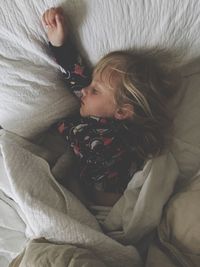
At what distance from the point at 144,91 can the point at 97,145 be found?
181mm

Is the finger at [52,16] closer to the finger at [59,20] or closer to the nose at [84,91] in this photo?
the finger at [59,20]

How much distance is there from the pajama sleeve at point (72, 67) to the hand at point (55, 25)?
1.1 inches

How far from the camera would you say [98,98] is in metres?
1.08

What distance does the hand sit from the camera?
3.19ft

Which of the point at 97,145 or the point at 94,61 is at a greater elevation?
the point at 94,61

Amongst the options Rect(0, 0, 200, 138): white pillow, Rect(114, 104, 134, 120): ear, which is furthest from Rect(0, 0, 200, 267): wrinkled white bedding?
Rect(114, 104, 134, 120): ear

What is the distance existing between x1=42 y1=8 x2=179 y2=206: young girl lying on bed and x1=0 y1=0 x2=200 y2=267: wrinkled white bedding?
4cm

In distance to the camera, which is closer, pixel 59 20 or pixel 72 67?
pixel 59 20

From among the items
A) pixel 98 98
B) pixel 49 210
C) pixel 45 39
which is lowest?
pixel 49 210

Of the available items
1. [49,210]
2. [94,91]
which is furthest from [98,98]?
[49,210]

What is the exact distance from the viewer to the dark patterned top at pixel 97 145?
107 cm

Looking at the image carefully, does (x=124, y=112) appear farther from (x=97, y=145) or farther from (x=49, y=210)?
(x=49, y=210)

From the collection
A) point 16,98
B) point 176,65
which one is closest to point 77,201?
point 16,98

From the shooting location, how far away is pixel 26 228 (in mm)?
1041
